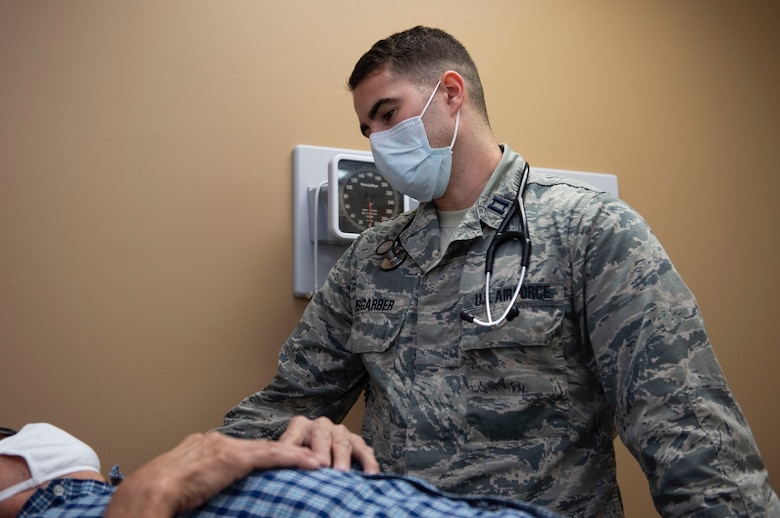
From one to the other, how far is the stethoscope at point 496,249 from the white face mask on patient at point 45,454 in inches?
28.3

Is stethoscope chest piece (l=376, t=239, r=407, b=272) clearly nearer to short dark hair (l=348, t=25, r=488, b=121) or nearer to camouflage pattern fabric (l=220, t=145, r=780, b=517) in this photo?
camouflage pattern fabric (l=220, t=145, r=780, b=517)

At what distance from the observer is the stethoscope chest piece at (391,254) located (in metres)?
1.83

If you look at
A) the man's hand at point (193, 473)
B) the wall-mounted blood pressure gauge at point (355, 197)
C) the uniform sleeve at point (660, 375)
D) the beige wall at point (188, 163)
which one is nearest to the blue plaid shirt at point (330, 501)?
the man's hand at point (193, 473)

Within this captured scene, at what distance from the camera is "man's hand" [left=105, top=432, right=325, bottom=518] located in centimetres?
108

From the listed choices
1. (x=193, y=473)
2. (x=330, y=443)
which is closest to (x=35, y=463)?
(x=193, y=473)

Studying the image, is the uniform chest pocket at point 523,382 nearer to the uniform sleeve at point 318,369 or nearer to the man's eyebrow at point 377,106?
the uniform sleeve at point 318,369

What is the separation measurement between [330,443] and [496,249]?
57cm

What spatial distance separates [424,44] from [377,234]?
0.43 m

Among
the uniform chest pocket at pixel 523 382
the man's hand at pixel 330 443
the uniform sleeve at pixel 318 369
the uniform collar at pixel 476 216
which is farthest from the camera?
the uniform sleeve at pixel 318 369

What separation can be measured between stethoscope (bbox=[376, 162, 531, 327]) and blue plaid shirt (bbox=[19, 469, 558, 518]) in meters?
0.50

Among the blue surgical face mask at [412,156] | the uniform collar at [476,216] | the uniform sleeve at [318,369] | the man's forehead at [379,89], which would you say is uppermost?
the man's forehead at [379,89]

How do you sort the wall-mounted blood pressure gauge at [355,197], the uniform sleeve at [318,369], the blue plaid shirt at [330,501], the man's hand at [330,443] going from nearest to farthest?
the blue plaid shirt at [330,501]
the man's hand at [330,443]
the uniform sleeve at [318,369]
the wall-mounted blood pressure gauge at [355,197]

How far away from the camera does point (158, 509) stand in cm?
107

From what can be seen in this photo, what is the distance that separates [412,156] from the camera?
1765 mm
